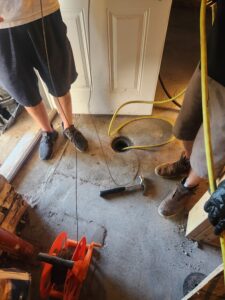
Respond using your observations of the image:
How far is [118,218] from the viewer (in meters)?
1.15

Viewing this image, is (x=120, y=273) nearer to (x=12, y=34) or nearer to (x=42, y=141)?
(x=42, y=141)

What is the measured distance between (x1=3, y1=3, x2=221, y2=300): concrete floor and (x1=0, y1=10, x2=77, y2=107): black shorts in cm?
49

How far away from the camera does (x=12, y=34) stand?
0.89 meters

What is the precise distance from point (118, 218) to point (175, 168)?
46 centimetres

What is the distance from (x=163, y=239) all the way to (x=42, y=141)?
38.9 inches

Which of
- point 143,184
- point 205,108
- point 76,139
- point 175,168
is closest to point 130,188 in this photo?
point 143,184

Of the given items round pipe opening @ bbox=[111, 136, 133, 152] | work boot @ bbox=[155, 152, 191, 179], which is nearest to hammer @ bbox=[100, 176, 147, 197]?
work boot @ bbox=[155, 152, 191, 179]

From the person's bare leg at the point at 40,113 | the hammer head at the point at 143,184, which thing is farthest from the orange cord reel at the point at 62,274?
the person's bare leg at the point at 40,113

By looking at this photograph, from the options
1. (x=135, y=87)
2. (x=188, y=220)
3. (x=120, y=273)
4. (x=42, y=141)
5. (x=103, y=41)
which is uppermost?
(x=103, y=41)

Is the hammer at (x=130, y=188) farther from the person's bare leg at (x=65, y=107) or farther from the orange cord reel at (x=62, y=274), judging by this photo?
the person's bare leg at (x=65, y=107)

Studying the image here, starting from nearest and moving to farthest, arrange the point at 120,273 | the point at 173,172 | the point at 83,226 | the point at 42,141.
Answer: the point at 120,273 < the point at 83,226 < the point at 173,172 < the point at 42,141

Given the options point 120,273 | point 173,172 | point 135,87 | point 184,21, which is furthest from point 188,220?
point 184,21

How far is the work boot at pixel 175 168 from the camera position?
125cm

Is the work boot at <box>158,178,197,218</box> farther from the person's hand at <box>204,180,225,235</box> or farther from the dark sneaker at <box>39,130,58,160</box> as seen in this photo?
the dark sneaker at <box>39,130,58,160</box>
